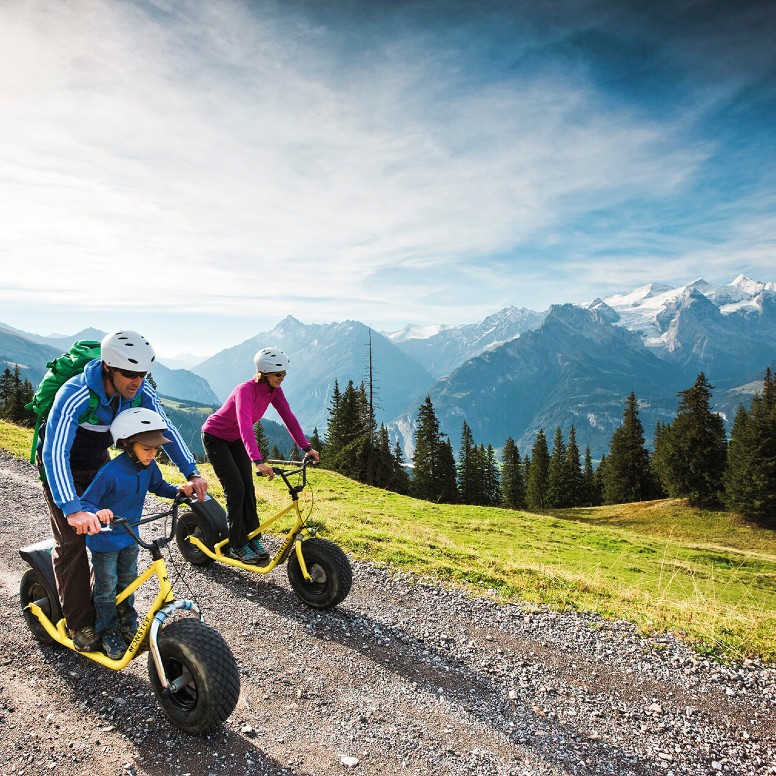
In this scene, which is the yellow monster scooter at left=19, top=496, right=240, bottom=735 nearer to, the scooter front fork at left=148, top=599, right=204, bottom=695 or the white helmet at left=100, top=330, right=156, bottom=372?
the scooter front fork at left=148, top=599, right=204, bottom=695

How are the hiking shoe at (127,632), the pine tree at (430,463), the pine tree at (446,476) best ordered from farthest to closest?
the pine tree at (446,476) < the pine tree at (430,463) < the hiking shoe at (127,632)

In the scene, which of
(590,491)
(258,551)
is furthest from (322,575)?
(590,491)

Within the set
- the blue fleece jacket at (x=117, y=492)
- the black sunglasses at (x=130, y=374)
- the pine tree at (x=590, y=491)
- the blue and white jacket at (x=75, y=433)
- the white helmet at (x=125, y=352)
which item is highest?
the white helmet at (x=125, y=352)

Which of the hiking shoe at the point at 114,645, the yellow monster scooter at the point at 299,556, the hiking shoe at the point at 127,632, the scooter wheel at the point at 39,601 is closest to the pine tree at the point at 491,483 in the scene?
the yellow monster scooter at the point at 299,556

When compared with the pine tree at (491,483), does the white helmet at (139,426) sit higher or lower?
higher

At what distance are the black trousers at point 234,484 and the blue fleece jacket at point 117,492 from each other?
268 centimetres

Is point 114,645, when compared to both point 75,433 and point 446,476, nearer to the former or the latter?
point 75,433

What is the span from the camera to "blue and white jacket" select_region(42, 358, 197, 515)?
4.57 metres

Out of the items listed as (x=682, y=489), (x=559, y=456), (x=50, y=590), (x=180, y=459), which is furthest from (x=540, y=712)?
(x=559, y=456)

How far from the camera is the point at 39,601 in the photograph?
19.1 feet

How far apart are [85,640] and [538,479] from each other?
8180 centimetres

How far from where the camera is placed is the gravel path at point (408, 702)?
14.3ft

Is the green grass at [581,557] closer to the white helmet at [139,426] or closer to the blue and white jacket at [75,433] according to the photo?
the blue and white jacket at [75,433]

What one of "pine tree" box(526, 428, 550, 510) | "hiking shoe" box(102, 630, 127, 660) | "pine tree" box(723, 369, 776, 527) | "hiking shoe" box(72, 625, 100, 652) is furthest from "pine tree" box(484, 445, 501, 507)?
"hiking shoe" box(72, 625, 100, 652)
